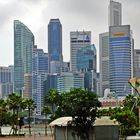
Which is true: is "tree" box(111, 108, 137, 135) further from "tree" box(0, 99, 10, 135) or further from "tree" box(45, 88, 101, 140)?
"tree" box(0, 99, 10, 135)

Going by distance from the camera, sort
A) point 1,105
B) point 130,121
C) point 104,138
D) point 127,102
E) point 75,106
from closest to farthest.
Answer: point 75,106
point 104,138
point 130,121
point 1,105
point 127,102

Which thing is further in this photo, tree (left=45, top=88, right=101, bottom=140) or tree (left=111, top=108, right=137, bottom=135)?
tree (left=111, top=108, right=137, bottom=135)

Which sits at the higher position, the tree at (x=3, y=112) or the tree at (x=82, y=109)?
the tree at (x=82, y=109)

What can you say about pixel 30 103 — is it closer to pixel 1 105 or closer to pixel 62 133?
pixel 1 105

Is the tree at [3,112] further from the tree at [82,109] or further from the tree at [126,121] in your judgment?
the tree at [82,109]

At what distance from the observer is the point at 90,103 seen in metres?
37.8

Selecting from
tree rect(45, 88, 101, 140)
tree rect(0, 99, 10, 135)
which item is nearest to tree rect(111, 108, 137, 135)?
tree rect(45, 88, 101, 140)

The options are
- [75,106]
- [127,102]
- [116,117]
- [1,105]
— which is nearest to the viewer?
[75,106]

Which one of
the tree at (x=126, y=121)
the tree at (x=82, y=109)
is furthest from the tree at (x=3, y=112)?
the tree at (x=82, y=109)

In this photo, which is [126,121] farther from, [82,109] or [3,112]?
[3,112]

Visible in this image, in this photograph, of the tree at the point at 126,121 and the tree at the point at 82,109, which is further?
the tree at the point at 126,121

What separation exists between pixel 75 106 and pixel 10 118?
235 feet

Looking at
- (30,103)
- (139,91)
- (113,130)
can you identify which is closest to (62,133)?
(113,130)

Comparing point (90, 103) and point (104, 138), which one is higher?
point (90, 103)
